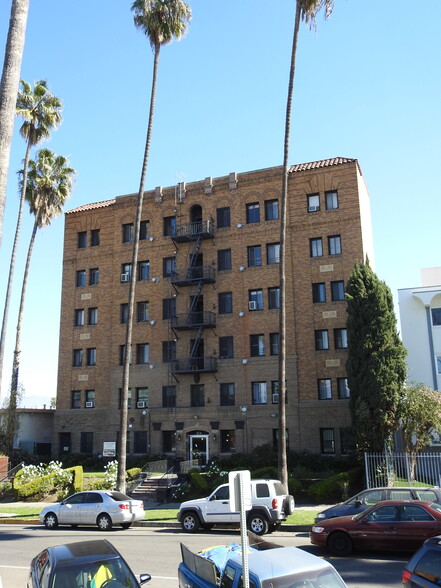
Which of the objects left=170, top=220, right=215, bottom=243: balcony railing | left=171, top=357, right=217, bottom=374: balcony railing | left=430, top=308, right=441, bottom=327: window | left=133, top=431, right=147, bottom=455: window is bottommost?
left=133, top=431, right=147, bottom=455: window

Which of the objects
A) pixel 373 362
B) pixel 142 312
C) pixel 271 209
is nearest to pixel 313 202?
pixel 271 209

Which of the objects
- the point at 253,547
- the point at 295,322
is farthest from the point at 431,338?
the point at 253,547

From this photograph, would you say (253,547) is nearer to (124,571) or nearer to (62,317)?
(124,571)

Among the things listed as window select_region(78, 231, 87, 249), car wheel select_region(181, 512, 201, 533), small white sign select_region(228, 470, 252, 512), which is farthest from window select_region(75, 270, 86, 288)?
small white sign select_region(228, 470, 252, 512)

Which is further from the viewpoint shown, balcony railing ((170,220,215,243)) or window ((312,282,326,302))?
balcony railing ((170,220,215,243))

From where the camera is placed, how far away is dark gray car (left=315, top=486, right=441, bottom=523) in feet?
48.7

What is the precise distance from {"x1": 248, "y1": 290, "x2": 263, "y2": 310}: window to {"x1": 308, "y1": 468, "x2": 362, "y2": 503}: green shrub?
14.0 meters

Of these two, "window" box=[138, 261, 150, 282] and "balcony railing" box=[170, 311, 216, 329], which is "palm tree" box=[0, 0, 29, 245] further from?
"window" box=[138, 261, 150, 282]

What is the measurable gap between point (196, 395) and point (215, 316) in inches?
213

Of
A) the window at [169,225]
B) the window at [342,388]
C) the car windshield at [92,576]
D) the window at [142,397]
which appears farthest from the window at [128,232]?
the car windshield at [92,576]

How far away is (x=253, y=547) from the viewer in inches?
350

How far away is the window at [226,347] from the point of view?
36.4m

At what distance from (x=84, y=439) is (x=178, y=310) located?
11.5 metres

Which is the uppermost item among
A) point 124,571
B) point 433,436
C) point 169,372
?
point 169,372
